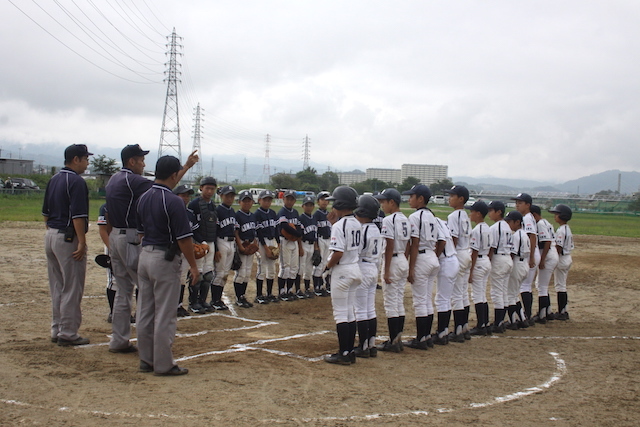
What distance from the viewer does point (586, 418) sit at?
184 inches

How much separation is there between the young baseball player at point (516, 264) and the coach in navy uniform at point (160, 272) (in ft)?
20.0

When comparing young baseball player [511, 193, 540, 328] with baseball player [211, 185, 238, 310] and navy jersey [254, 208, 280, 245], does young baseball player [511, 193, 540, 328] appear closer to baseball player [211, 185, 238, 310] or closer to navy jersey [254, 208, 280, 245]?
navy jersey [254, 208, 280, 245]

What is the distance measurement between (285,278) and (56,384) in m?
6.22

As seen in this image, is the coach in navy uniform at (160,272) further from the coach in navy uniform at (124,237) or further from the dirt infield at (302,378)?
the coach in navy uniform at (124,237)

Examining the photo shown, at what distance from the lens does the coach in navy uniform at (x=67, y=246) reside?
6340 mm

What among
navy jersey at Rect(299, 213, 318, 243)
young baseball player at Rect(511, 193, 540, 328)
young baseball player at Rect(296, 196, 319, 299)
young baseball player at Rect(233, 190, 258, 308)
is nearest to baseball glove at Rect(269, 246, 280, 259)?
young baseball player at Rect(233, 190, 258, 308)

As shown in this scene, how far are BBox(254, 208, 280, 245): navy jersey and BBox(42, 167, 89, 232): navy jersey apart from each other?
14.0ft

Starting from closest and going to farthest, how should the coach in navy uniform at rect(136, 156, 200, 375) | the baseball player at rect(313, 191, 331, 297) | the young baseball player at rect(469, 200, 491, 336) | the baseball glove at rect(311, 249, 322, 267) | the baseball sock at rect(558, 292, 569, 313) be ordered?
the coach in navy uniform at rect(136, 156, 200, 375) → the young baseball player at rect(469, 200, 491, 336) → the baseball sock at rect(558, 292, 569, 313) → the baseball glove at rect(311, 249, 322, 267) → the baseball player at rect(313, 191, 331, 297)

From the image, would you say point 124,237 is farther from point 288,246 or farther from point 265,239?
point 288,246

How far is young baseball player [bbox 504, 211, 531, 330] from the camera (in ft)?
30.1

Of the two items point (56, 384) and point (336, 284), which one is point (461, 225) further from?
point (56, 384)

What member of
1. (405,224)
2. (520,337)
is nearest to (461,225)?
(405,224)

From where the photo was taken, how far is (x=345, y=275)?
20.8ft

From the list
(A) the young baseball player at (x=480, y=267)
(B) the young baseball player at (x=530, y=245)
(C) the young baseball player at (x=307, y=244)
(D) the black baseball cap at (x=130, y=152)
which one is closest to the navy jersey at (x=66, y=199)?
(D) the black baseball cap at (x=130, y=152)
